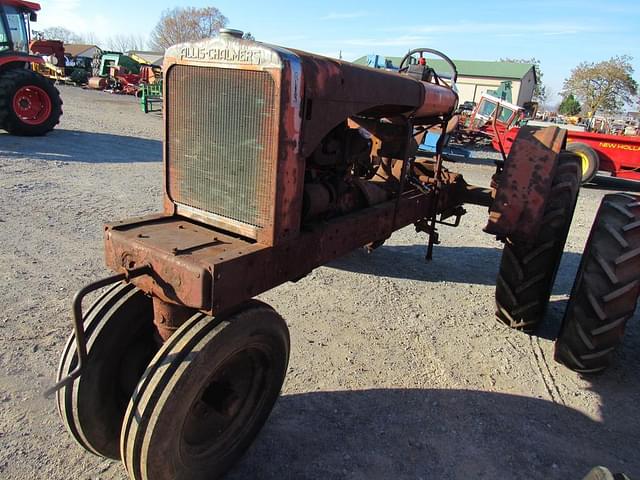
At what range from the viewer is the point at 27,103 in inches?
440

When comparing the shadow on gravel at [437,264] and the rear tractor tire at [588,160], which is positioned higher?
the rear tractor tire at [588,160]

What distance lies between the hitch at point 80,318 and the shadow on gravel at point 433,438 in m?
0.98

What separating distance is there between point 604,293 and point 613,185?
1172cm

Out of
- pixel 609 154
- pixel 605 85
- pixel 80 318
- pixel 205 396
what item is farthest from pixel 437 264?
pixel 605 85

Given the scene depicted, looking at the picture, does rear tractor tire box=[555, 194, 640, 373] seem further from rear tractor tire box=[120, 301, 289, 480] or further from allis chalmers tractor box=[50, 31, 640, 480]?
rear tractor tire box=[120, 301, 289, 480]

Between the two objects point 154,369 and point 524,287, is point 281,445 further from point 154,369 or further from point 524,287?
point 524,287

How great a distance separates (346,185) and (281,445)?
5.02 ft

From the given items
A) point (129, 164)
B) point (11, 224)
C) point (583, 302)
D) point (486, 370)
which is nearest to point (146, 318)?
point (486, 370)

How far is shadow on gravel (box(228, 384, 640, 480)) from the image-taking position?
2.52 m

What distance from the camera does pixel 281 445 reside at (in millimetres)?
2611

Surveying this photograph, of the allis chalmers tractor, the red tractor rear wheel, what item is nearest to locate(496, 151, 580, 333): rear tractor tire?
the allis chalmers tractor

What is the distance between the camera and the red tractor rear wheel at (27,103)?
416 inches

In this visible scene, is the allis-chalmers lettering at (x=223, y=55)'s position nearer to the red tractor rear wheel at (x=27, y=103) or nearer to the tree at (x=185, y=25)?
the red tractor rear wheel at (x=27, y=103)

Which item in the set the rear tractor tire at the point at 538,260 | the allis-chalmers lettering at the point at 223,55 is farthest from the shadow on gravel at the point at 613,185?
the allis-chalmers lettering at the point at 223,55
